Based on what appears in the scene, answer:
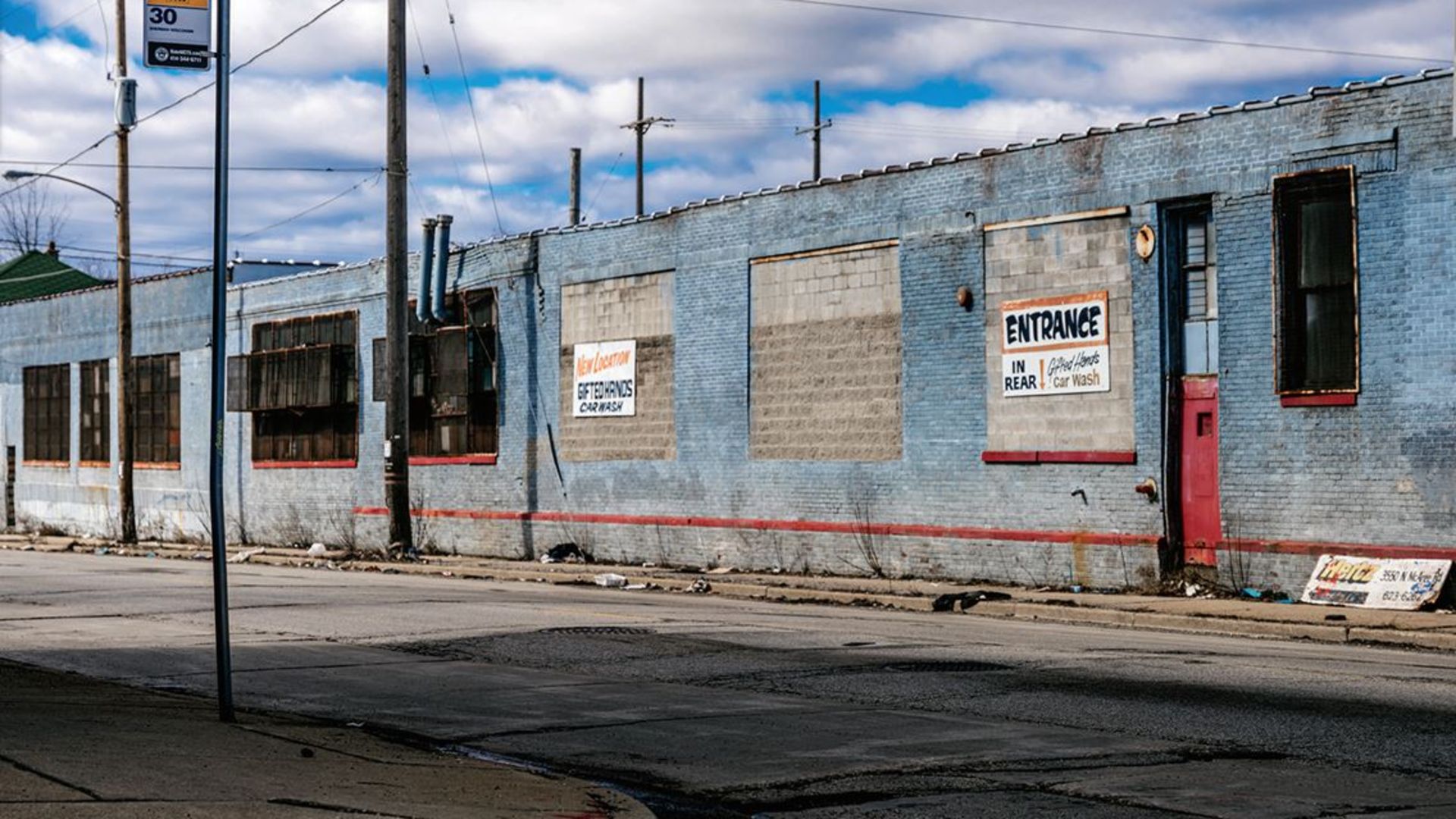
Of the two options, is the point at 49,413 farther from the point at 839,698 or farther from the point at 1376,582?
the point at 839,698

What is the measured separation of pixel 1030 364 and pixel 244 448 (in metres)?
22.5

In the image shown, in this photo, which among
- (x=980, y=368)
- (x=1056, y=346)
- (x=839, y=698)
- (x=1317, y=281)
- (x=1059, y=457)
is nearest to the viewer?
(x=839, y=698)

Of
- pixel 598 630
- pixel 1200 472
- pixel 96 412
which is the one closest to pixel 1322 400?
pixel 1200 472

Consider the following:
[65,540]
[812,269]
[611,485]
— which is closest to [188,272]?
[65,540]

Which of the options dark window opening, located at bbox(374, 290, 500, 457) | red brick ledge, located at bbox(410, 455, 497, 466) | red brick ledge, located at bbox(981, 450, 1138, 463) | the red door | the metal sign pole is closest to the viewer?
the metal sign pole

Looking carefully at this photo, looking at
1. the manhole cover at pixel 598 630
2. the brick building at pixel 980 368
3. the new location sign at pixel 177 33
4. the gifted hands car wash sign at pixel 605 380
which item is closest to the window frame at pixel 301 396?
the brick building at pixel 980 368

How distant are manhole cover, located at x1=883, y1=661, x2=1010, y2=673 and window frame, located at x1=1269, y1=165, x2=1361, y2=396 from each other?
7868 mm

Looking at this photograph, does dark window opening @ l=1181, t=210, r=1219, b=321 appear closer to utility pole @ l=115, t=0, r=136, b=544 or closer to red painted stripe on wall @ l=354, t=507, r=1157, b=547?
red painted stripe on wall @ l=354, t=507, r=1157, b=547

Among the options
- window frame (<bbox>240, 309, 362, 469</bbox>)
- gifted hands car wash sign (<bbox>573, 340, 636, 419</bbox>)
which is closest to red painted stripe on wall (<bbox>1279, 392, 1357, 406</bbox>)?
gifted hands car wash sign (<bbox>573, 340, 636, 419</bbox>)

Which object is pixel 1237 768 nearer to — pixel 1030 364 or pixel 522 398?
pixel 1030 364

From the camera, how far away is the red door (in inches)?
838

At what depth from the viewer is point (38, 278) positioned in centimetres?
6181

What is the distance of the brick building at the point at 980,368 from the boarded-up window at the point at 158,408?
22.3 feet

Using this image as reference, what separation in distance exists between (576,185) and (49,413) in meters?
20.5
